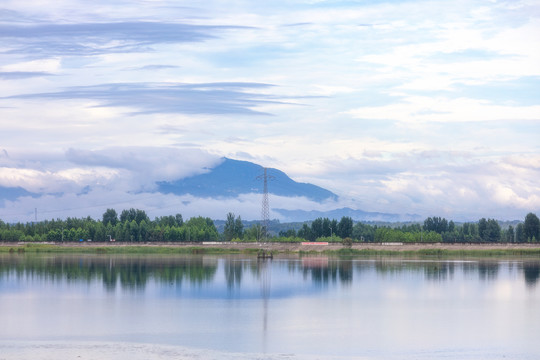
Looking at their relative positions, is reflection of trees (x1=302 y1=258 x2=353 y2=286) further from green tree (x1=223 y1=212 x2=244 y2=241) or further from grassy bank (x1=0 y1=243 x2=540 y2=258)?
green tree (x1=223 y1=212 x2=244 y2=241)

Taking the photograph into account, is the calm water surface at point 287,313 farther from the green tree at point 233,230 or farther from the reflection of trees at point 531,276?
the green tree at point 233,230

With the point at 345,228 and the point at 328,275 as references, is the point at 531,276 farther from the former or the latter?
the point at 345,228

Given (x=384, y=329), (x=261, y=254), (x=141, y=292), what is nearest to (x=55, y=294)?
(x=141, y=292)

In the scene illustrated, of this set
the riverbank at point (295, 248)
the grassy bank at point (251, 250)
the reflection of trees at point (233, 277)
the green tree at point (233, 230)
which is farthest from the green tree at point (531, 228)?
the reflection of trees at point (233, 277)

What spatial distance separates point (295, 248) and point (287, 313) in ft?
331

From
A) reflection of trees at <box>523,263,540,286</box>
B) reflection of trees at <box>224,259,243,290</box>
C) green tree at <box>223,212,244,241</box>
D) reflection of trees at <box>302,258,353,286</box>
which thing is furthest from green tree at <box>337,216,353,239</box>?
reflection of trees at <box>224,259,243,290</box>

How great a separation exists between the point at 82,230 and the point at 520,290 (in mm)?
134827

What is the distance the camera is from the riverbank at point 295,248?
5246 inches

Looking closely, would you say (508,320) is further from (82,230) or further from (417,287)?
(82,230)

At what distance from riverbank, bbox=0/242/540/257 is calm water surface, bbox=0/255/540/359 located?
56.2 metres

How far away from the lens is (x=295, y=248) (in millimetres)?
147625

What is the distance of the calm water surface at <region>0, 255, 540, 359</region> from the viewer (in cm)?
3525

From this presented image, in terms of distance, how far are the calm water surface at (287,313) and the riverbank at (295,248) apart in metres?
56.2

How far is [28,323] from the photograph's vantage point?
41.5 meters
